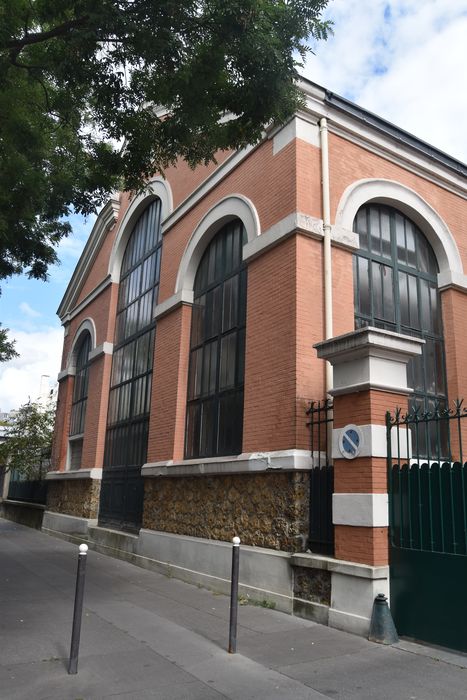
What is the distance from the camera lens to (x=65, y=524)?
1728 cm

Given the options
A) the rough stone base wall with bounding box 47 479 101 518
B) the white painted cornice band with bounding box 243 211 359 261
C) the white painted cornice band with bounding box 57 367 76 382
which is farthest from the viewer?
the white painted cornice band with bounding box 57 367 76 382

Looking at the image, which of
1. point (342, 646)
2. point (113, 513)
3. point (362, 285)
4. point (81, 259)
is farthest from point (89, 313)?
point (342, 646)

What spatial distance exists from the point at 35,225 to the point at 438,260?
26.2 feet

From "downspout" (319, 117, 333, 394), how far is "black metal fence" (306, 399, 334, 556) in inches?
19.5

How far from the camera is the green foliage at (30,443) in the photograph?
23.4 meters

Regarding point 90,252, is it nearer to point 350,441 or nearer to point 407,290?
point 407,290

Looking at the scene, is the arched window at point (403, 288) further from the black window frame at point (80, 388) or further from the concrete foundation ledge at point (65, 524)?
the black window frame at point (80, 388)

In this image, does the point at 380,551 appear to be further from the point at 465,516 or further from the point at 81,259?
the point at 81,259

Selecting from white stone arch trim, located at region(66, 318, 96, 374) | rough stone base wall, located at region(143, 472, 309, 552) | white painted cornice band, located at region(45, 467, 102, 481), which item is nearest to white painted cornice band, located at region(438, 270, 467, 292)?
rough stone base wall, located at region(143, 472, 309, 552)

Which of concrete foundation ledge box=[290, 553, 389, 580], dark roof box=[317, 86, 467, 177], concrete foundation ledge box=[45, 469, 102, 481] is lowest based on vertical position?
concrete foundation ledge box=[290, 553, 389, 580]

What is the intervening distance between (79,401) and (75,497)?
11.2 ft

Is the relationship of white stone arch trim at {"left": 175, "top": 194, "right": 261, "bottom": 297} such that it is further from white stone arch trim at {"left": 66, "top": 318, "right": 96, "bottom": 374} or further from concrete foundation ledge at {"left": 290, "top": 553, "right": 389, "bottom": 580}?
white stone arch trim at {"left": 66, "top": 318, "right": 96, "bottom": 374}

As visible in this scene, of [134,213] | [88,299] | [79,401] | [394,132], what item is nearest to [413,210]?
[394,132]

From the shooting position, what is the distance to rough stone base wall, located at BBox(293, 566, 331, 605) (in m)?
7.08
